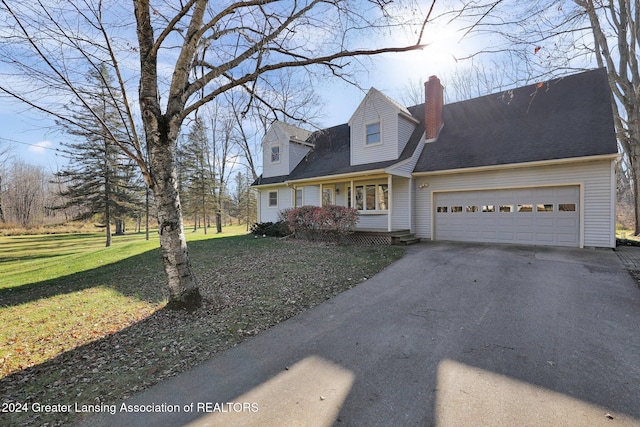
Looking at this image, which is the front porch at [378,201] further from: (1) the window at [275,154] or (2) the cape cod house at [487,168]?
(1) the window at [275,154]

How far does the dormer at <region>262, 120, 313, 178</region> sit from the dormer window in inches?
202

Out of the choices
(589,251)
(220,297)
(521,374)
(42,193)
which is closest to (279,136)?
(220,297)

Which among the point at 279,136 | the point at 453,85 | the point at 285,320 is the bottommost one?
the point at 285,320

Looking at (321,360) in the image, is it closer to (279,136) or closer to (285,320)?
(285,320)

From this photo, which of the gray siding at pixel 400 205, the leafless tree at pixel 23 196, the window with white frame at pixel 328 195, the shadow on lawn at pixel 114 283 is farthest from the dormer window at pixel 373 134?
the leafless tree at pixel 23 196

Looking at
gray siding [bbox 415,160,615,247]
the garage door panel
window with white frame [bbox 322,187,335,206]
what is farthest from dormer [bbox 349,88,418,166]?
the garage door panel

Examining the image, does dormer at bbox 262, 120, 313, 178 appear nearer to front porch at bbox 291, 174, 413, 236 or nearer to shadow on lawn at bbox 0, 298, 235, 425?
front porch at bbox 291, 174, 413, 236

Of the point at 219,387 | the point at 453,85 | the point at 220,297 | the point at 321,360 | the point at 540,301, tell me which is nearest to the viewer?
the point at 219,387

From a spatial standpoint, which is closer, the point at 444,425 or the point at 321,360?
the point at 444,425

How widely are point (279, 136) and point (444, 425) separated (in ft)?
56.6

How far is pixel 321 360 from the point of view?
3.43m

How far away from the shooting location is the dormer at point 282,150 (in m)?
17.5

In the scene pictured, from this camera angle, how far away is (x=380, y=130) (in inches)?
516

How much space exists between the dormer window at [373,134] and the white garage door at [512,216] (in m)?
3.76
